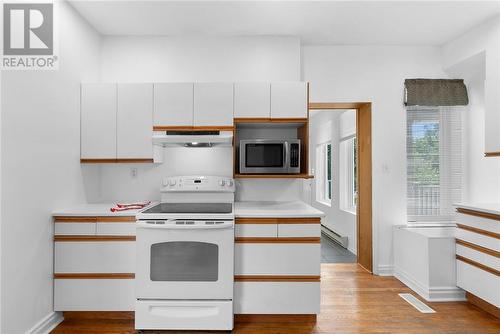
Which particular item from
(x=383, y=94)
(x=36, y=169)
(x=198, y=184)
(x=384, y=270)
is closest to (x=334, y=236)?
(x=384, y=270)

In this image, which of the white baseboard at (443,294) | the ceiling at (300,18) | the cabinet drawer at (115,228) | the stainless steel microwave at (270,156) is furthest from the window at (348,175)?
the cabinet drawer at (115,228)

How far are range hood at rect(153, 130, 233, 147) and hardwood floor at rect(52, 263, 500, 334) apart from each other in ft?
4.98

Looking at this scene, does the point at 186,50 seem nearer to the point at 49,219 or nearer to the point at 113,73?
the point at 113,73

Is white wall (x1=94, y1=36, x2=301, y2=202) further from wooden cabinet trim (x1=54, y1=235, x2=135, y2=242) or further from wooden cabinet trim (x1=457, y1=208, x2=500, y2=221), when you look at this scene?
wooden cabinet trim (x1=457, y1=208, x2=500, y2=221)

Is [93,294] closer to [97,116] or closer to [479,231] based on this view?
[97,116]

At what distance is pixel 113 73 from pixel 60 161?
1155mm

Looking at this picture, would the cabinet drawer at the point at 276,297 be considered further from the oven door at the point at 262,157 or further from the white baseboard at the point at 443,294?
the white baseboard at the point at 443,294

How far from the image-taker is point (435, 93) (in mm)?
3566

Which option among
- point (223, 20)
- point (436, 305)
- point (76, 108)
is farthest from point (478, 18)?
point (76, 108)

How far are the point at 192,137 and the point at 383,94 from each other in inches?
88.1

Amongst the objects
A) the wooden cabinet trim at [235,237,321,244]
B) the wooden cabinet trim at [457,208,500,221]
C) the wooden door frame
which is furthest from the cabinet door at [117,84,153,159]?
the wooden cabinet trim at [457,208,500,221]

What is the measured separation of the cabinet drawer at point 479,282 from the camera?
253cm

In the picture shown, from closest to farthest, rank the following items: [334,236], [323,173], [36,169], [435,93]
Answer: [36,169], [435,93], [334,236], [323,173]

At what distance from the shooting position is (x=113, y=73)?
329 centimetres
